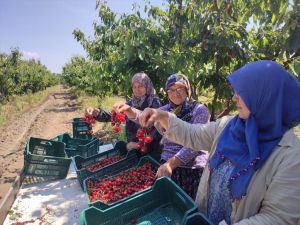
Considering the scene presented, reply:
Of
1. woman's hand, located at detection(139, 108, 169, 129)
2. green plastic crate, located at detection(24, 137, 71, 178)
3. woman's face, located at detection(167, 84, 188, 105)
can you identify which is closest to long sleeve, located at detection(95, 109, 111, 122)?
green plastic crate, located at detection(24, 137, 71, 178)

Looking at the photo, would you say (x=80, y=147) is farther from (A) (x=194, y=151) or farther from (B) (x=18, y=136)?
(B) (x=18, y=136)

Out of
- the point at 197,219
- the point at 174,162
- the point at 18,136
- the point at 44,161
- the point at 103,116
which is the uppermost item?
the point at 103,116

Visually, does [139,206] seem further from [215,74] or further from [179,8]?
[179,8]

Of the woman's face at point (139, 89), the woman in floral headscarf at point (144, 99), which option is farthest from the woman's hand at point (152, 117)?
the woman's face at point (139, 89)

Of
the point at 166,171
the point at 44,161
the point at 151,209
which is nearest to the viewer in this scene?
the point at 151,209

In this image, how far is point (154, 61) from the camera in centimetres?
357

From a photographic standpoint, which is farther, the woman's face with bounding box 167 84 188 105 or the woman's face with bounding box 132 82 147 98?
the woman's face with bounding box 132 82 147 98

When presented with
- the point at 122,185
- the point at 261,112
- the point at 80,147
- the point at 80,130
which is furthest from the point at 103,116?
the point at 261,112

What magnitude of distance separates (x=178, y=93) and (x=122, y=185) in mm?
1028

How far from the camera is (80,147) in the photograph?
4312 millimetres

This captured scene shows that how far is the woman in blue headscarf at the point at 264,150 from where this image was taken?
1271 millimetres

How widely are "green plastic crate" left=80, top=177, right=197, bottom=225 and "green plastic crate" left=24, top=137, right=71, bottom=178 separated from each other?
2045mm

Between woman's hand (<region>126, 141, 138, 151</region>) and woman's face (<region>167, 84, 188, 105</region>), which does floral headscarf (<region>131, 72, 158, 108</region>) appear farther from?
woman's face (<region>167, 84, 188, 105</region>)

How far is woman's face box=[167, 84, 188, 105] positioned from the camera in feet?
8.38
